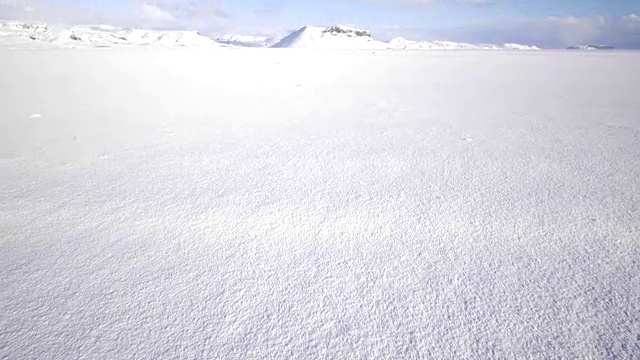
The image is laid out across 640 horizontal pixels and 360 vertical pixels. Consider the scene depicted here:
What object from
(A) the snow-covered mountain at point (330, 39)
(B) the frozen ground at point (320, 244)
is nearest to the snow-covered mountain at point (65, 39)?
(A) the snow-covered mountain at point (330, 39)

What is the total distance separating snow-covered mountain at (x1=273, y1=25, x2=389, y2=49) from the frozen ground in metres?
76.2

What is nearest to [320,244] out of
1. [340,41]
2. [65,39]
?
[65,39]

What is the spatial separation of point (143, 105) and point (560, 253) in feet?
21.6

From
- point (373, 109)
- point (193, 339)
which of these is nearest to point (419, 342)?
point (193, 339)

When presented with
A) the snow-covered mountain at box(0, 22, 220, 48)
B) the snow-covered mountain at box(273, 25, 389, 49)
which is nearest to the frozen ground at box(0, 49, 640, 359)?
the snow-covered mountain at box(0, 22, 220, 48)

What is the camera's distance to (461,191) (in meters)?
2.49

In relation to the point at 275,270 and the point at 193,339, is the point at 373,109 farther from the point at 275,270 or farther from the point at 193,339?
the point at 193,339

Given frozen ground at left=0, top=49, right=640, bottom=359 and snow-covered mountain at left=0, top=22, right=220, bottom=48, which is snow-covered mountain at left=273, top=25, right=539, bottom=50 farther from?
frozen ground at left=0, top=49, right=640, bottom=359

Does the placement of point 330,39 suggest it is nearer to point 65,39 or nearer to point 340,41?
point 340,41

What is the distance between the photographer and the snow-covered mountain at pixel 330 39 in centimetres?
7819

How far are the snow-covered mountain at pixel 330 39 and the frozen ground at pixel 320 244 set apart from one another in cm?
7616

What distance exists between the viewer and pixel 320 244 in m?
1.88

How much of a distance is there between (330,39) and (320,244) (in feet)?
305

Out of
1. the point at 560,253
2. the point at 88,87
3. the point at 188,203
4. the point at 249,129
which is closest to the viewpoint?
the point at 560,253
